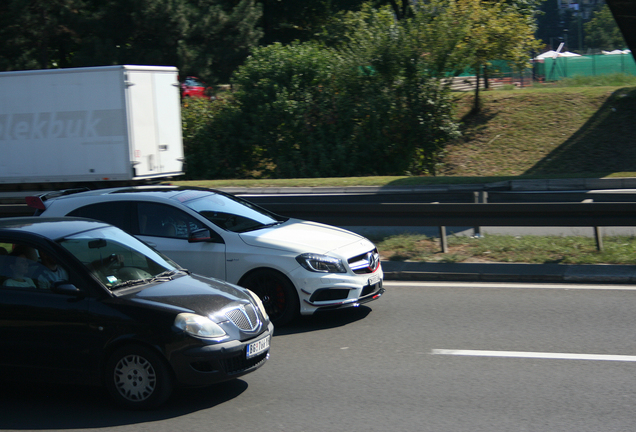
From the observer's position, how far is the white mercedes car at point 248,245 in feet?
22.2

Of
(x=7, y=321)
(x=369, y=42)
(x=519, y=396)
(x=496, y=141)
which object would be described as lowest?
(x=519, y=396)

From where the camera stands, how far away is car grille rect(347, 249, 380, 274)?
6.94 metres

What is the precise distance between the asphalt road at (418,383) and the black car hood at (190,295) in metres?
0.73

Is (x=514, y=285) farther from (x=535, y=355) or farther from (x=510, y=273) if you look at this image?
(x=535, y=355)

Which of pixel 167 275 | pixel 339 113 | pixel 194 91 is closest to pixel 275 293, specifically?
pixel 167 275

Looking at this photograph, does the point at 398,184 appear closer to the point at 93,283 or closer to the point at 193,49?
the point at 193,49

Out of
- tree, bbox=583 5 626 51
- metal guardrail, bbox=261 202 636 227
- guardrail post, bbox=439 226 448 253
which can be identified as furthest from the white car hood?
tree, bbox=583 5 626 51

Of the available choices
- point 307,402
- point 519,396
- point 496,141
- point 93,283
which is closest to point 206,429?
point 307,402

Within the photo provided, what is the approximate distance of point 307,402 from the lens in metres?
4.89

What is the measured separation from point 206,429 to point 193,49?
79.5ft

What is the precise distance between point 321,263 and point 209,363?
2.30 meters

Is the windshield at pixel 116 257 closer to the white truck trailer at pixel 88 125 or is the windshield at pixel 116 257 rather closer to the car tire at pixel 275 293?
the car tire at pixel 275 293

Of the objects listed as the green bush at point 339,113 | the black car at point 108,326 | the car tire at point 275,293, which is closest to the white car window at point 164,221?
the car tire at point 275,293

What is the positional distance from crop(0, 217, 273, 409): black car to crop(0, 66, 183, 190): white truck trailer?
1120cm
